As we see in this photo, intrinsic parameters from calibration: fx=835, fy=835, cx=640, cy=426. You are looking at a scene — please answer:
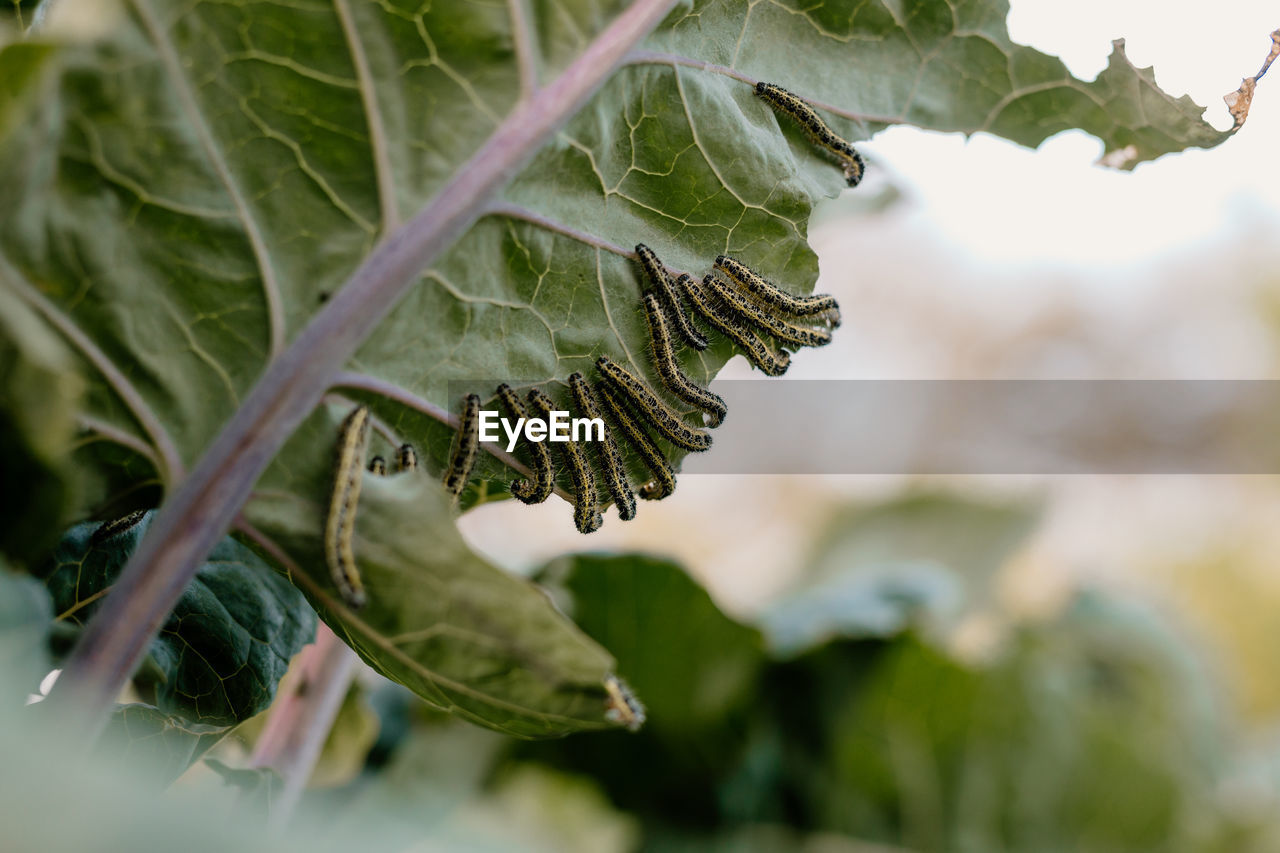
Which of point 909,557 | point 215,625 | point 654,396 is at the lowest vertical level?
point 215,625

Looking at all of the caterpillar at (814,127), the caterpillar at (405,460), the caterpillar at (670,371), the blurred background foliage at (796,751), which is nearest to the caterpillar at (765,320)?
the caterpillar at (670,371)

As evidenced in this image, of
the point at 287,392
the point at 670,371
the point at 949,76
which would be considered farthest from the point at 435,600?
the point at 949,76

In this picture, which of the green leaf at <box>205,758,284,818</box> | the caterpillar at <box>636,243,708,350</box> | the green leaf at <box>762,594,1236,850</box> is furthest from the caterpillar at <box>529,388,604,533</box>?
the green leaf at <box>762,594,1236,850</box>

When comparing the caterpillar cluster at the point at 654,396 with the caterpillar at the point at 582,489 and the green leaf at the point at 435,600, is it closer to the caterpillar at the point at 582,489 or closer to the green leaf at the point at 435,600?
the caterpillar at the point at 582,489

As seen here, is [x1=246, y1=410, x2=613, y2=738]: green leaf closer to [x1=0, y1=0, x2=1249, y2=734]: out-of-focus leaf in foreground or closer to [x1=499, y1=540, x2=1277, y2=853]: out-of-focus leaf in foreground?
[x1=0, y1=0, x2=1249, y2=734]: out-of-focus leaf in foreground

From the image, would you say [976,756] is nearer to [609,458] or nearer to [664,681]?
[664,681]
